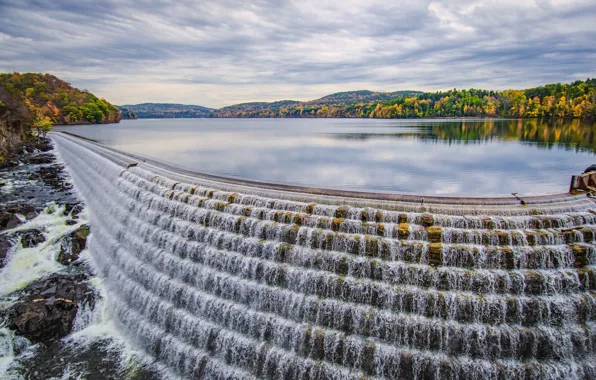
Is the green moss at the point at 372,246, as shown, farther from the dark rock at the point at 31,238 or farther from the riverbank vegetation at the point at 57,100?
the riverbank vegetation at the point at 57,100

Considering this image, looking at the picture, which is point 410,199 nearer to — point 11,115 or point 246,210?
point 246,210

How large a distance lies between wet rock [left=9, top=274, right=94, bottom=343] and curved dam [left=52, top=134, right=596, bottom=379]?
134 centimetres

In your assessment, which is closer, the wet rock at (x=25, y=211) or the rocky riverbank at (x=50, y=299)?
the rocky riverbank at (x=50, y=299)

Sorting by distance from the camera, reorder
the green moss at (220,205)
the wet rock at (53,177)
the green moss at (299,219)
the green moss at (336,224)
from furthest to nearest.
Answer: the wet rock at (53,177) < the green moss at (220,205) < the green moss at (299,219) < the green moss at (336,224)

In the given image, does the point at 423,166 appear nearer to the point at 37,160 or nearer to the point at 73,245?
the point at 73,245

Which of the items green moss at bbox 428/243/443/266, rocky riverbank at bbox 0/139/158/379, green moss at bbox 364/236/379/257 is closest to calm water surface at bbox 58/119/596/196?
green moss at bbox 428/243/443/266

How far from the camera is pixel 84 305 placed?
1258 cm

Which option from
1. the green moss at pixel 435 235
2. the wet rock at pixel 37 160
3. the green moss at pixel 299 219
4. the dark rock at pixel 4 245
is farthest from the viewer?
the wet rock at pixel 37 160

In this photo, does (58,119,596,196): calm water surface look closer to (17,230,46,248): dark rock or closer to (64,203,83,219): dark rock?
(64,203,83,219): dark rock

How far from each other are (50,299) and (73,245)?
5149mm

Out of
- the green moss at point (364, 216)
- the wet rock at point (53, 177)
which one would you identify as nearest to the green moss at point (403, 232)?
the green moss at point (364, 216)

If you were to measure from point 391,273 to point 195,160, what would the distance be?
86.6 feet

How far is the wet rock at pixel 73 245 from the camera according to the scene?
15.8 meters

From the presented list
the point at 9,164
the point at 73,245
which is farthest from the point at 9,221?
the point at 9,164
